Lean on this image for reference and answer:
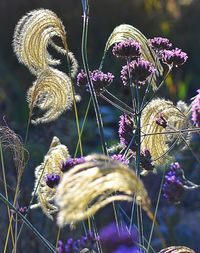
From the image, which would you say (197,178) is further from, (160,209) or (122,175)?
(122,175)

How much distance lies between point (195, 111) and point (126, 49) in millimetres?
544

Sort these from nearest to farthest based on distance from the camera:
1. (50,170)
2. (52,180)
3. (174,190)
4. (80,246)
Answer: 1. (80,246)
2. (52,180)
3. (50,170)
4. (174,190)

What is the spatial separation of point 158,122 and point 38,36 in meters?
0.54

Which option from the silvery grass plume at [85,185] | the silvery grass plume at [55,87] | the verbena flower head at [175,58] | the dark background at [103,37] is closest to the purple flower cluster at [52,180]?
the silvery grass plume at [55,87]

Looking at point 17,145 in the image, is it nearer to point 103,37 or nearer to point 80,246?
point 80,246

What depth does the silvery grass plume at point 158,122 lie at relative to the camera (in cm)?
267

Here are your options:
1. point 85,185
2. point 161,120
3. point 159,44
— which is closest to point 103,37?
point 159,44

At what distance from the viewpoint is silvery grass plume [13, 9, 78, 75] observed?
106 inches

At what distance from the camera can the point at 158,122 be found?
2666 mm

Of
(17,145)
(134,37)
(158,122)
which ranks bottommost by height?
(17,145)

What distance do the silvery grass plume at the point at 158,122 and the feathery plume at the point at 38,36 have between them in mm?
383

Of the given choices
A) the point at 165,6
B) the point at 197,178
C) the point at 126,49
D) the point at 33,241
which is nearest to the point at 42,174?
the point at 126,49

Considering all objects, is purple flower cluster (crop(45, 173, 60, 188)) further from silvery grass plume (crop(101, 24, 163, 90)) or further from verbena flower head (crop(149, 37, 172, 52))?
verbena flower head (crop(149, 37, 172, 52))

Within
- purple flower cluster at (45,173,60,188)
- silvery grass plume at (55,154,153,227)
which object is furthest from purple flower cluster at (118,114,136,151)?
silvery grass plume at (55,154,153,227)
